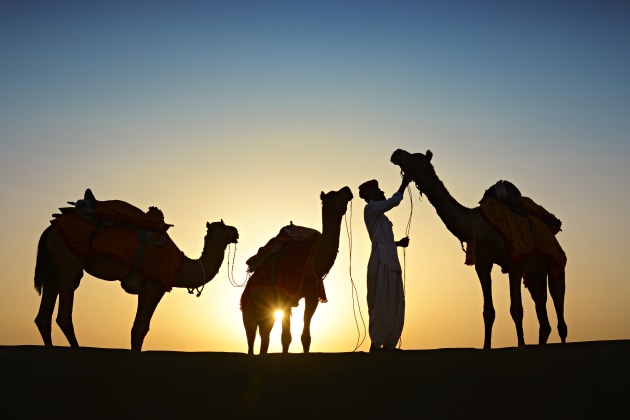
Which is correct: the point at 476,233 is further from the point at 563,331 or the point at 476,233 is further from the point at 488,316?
the point at 563,331

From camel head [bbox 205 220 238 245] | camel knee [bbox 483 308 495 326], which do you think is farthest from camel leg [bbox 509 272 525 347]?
camel head [bbox 205 220 238 245]

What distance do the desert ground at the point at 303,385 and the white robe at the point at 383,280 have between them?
48.4 inches

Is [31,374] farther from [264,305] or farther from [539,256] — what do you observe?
[539,256]

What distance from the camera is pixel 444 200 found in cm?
1745

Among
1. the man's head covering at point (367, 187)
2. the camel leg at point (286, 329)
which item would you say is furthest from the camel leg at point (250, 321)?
the man's head covering at point (367, 187)

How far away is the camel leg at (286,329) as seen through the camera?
58.9 feet

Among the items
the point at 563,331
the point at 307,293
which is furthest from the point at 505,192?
the point at 307,293

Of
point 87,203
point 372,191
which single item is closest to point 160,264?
point 87,203

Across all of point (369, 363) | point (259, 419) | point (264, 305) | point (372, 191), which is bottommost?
point (259, 419)

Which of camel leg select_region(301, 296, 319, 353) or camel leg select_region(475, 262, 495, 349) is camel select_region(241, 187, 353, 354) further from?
camel leg select_region(475, 262, 495, 349)

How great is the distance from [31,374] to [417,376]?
4.64 m

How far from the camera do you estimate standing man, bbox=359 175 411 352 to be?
15.8 metres

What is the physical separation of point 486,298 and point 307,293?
2.89 meters

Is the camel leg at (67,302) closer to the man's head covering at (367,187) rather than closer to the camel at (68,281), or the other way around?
the camel at (68,281)
